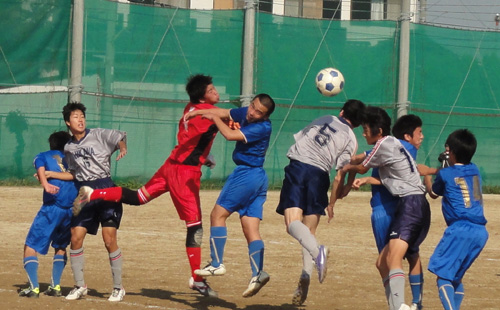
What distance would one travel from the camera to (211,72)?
23.2 m

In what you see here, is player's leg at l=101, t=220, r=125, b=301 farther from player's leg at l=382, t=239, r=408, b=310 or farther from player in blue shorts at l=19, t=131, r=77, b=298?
player's leg at l=382, t=239, r=408, b=310

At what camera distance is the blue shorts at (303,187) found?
7.67 metres

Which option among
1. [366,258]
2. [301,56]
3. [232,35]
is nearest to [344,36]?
[301,56]

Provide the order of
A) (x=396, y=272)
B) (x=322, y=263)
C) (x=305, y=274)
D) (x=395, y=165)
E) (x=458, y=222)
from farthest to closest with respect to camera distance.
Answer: (x=305, y=274) < (x=322, y=263) < (x=395, y=165) < (x=396, y=272) < (x=458, y=222)

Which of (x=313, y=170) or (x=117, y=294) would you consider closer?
(x=313, y=170)

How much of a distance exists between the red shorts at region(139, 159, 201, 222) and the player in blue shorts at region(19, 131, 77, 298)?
0.74 metres

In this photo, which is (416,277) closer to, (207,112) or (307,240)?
(307,240)

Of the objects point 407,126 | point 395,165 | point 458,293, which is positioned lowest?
point 458,293

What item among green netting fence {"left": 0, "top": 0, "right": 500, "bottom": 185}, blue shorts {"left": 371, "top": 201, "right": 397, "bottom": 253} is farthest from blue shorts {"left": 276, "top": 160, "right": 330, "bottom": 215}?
green netting fence {"left": 0, "top": 0, "right": 500, "bottom": 185}

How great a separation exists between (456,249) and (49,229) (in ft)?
12.1

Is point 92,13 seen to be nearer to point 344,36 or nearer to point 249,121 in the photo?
point 344,36

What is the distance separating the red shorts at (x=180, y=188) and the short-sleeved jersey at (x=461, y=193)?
7.75ft

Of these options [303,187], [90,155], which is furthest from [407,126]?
[90,155]

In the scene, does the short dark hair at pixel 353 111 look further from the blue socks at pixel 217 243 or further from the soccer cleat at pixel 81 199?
the soccer cleat at pixel 81 199
